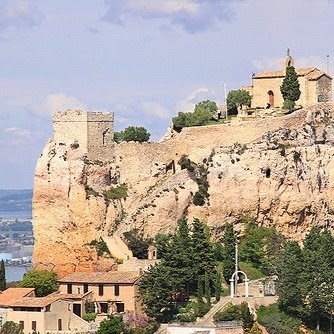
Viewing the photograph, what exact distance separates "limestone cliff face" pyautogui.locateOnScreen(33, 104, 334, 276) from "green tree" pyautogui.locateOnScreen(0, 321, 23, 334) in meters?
6.74

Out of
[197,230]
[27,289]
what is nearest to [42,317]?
[27,289]

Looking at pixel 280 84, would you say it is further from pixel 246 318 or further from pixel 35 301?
pixel 35 301

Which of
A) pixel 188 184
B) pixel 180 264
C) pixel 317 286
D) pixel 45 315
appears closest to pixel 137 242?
pixel 180 264

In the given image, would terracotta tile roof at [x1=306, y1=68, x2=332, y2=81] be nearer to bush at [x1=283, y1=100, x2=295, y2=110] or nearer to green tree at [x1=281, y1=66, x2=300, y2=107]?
green tree at [x1=281, y1=66, x2=300, y2=107]

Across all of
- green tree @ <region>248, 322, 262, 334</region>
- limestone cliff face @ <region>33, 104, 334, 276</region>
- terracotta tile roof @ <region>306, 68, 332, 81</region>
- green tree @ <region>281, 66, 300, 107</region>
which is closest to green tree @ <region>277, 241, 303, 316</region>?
green tree @ <region>248, 322, 262, 334</region>

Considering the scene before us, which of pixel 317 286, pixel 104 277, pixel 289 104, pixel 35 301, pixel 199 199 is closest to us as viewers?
pixel 317 286

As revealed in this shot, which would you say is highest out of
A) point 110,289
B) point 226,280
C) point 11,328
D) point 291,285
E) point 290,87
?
point 290,87

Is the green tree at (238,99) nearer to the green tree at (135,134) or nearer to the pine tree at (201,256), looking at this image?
the green tree at (135,134)

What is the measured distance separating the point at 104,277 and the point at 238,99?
1718cm

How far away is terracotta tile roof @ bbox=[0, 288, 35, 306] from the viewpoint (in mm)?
60688

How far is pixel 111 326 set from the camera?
57.8 m

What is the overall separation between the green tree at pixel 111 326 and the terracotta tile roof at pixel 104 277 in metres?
2.98

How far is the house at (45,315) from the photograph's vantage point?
58906 mm

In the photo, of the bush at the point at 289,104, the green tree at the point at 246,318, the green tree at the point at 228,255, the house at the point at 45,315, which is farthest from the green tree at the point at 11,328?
the bush at the point at 289,104
